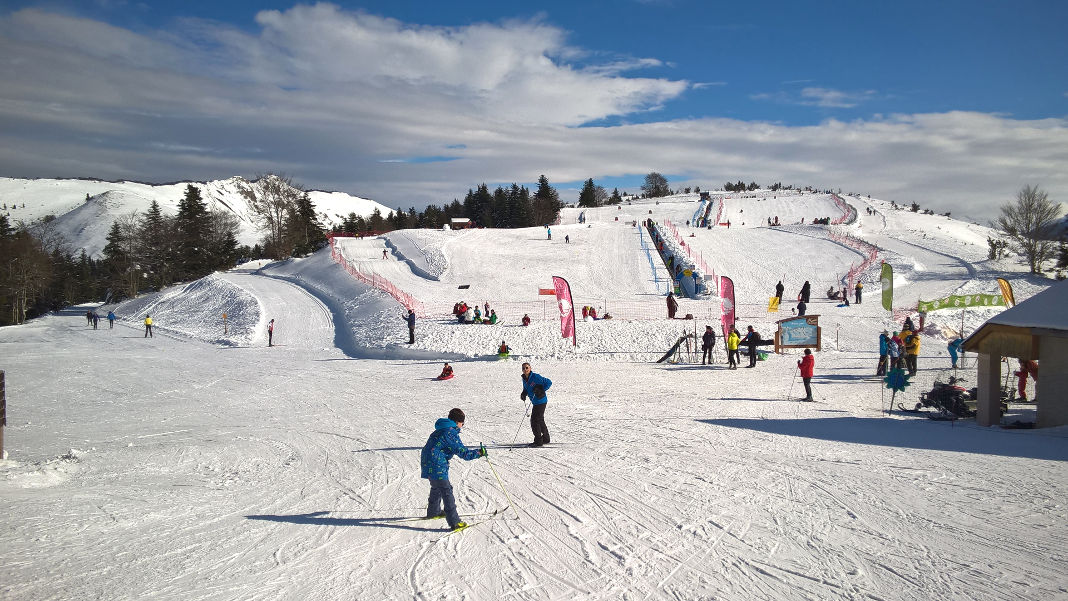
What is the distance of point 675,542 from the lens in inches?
234

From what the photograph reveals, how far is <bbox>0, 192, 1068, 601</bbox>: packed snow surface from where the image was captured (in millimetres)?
5320

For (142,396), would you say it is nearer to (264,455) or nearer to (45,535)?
(264,455)

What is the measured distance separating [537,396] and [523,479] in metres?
1.73

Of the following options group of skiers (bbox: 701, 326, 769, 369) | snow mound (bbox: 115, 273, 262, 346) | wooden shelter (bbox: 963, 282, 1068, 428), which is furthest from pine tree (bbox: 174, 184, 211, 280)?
wooden shelter (bbox: 963, 282, 1068, 428)

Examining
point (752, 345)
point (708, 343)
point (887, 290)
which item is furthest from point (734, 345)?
point (887, 290)

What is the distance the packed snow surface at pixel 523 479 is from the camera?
209 inches

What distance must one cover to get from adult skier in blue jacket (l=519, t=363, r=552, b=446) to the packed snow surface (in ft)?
1.53

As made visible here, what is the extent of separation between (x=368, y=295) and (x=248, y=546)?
26.7m

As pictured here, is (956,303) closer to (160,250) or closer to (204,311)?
(204,311)

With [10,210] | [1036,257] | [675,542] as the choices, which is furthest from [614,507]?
[10,210]

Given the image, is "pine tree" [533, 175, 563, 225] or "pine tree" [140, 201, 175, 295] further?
"pine tree" [533, 175, 563, 225]

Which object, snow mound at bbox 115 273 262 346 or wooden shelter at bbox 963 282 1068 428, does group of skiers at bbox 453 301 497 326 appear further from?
wooden shelter at bbox 963 282 1068 428

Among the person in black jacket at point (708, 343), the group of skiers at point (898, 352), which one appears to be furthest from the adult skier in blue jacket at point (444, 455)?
the group of skiers at point (898, 352)

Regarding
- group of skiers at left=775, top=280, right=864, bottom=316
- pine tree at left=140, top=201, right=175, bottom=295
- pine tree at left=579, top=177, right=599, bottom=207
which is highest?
pine tree at left=579, top=177, right=599, bottom=207
